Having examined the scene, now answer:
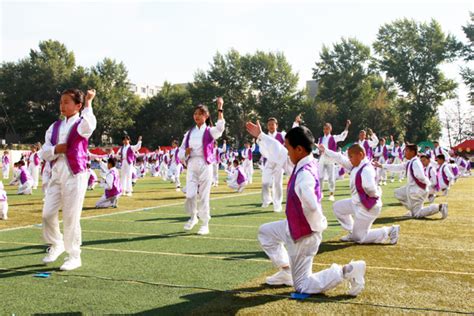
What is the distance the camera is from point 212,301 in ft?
17.0

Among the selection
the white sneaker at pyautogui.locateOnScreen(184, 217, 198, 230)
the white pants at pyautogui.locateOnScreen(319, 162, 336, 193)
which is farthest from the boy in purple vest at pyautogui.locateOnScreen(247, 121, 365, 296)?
the white pants at pyautogui.locateOnScreen(319, 162, 336, 193)

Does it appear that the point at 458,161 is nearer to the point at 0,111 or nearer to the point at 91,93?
the point at 91,93

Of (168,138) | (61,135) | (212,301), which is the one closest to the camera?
(212,301)

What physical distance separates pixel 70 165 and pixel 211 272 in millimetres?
2253

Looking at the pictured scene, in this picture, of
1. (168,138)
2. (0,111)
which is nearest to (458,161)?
(168,138)

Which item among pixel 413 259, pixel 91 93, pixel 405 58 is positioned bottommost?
pixel 413 259

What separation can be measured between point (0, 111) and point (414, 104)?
57.3 meters

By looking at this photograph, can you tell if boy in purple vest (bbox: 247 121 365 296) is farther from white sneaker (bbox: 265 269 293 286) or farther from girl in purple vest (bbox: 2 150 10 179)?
girl in purple vest (bbox: 2 150 10 179)

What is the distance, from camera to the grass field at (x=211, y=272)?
5.02m

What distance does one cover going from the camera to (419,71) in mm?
66500

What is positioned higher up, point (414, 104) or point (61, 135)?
point (414, 104)

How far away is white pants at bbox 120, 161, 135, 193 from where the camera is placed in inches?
746

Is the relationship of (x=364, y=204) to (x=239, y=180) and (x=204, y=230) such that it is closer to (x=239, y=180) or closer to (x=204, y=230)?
(x=204, y=230)

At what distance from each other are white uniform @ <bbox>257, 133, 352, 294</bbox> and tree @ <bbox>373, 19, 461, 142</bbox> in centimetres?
6468
